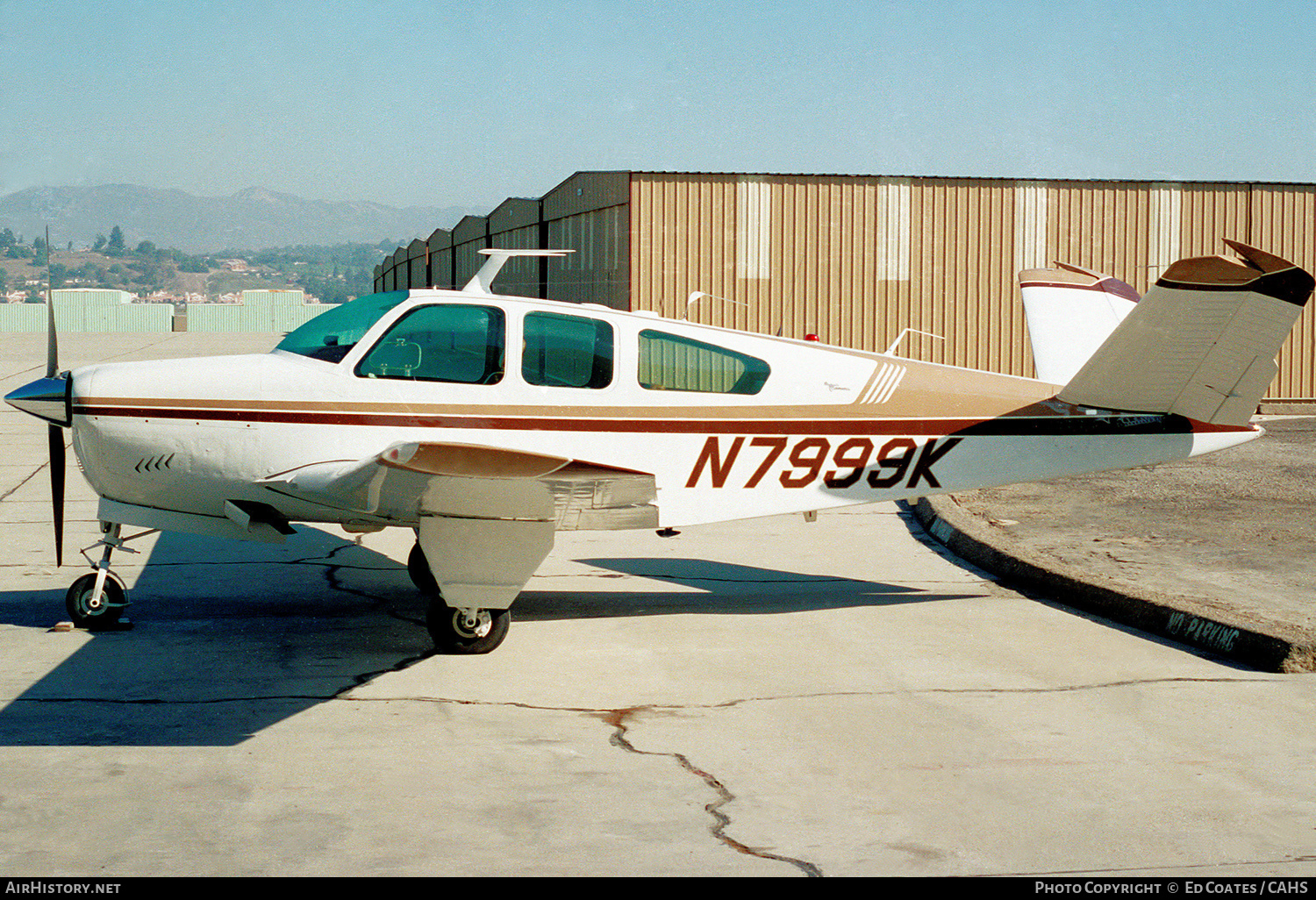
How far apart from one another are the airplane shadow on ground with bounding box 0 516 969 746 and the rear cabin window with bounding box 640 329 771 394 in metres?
1.65

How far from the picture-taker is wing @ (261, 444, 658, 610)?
19.3 ft

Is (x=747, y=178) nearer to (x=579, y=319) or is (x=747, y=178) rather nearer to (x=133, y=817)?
(x=579, y=319)

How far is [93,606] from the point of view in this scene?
7480mm

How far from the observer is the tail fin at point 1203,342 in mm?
7039

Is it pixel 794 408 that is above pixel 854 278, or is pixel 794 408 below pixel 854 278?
below

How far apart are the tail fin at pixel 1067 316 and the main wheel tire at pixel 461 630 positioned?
4502 millimetres

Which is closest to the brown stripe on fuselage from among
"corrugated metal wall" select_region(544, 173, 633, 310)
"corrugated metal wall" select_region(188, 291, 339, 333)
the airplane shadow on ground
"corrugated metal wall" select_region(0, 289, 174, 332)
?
the airplane shadow on ground

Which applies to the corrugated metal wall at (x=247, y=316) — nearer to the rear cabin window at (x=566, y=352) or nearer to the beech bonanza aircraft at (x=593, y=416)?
the beech bonanza aircraft at (x=593, y=416)

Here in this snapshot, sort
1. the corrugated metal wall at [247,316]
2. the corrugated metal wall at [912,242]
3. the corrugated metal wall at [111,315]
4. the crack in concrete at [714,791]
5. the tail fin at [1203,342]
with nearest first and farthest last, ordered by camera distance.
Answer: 1. the crack in concrete at [714,791]
2. the tail fin at [1203,342]
3. the corrugated metal wall at [912,242]
4. the corrugated metal wall at [111,315]
5. the corrugated metal wall at [247,316]

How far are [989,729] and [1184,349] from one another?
10.7 ft

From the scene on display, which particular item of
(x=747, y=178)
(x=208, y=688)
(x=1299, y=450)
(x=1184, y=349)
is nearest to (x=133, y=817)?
(x=208, y=688)

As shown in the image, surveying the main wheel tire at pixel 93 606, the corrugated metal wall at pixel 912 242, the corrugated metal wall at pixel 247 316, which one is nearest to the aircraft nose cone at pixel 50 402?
the main wheel tire at pixel 93 606

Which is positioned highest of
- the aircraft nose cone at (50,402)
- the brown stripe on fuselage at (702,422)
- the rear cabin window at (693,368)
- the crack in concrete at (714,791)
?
the rear cabin window at (693,368)

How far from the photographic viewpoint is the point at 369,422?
289 inches
